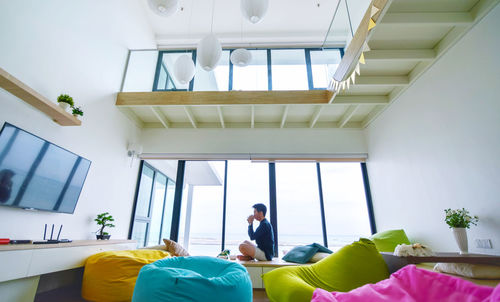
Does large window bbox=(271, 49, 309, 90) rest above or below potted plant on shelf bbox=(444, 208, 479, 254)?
Result: above

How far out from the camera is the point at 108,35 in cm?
362

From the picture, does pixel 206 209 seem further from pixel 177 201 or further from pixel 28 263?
pixel 28 263

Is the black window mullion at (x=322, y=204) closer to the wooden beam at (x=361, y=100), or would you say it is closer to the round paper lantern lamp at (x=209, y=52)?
the wooden beam at (x=361, y=100)

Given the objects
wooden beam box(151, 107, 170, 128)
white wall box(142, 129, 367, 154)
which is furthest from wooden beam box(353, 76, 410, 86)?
wooden beam box(151, 107, 170, 128)

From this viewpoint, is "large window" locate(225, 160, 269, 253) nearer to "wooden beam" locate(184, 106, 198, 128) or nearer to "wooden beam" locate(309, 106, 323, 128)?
"wooden beam" locate(184, 106, 198, 128)

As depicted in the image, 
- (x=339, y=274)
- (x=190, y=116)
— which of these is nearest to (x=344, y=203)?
(x=339, y=274)

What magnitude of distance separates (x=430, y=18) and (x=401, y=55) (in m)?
0.52

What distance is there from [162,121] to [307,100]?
2.67m

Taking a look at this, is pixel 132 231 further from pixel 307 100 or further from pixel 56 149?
pixel 307 100

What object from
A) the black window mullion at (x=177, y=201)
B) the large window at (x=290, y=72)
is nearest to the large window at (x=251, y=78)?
the large window at (x=290, y=72)

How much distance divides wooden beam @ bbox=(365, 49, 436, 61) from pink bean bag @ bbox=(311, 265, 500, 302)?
8.57 ft

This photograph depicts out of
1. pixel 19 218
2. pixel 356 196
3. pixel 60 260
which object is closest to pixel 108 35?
pixel 19 218

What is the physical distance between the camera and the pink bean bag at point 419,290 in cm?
85

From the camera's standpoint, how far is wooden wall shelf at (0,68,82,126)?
193 cm
